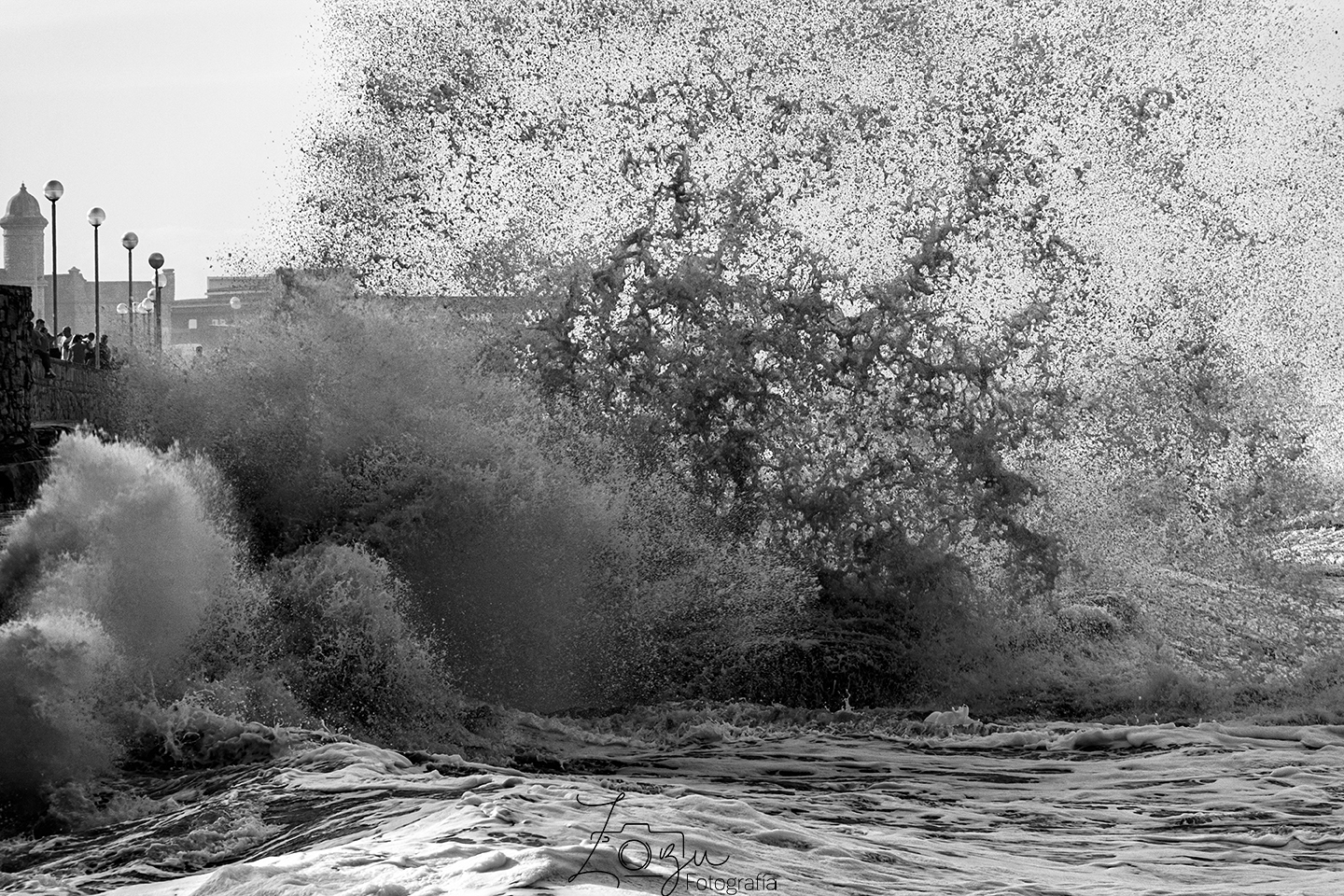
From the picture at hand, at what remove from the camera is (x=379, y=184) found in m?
12.8

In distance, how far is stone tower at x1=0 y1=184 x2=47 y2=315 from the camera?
89.0 meters

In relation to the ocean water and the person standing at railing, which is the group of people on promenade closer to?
the person standing at railing

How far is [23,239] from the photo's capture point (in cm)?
9000

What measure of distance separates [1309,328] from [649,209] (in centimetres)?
630

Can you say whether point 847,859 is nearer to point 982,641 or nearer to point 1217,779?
point 1217,779

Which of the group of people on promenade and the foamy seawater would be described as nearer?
the foamy seawater

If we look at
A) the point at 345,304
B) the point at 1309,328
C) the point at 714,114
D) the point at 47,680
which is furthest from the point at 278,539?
the point at 1309,328

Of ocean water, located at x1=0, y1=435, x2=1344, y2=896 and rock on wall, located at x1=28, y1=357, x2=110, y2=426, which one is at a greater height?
rock on wall, located at x1=28, y1=357, x2=110, y2=426

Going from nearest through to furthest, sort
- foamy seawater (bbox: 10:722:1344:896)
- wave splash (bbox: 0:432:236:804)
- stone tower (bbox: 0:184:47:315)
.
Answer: foamy seawater (bbox: 10:722:1344:896) → wave splash (bbox: 0:432:236:804) → stone tower (bbox: 0:184:47:315)

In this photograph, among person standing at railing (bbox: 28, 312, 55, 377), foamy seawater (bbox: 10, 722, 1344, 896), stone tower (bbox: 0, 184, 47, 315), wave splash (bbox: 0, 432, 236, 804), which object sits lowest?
foamy seawater (bbox: 10, 722, 1344, 896)
